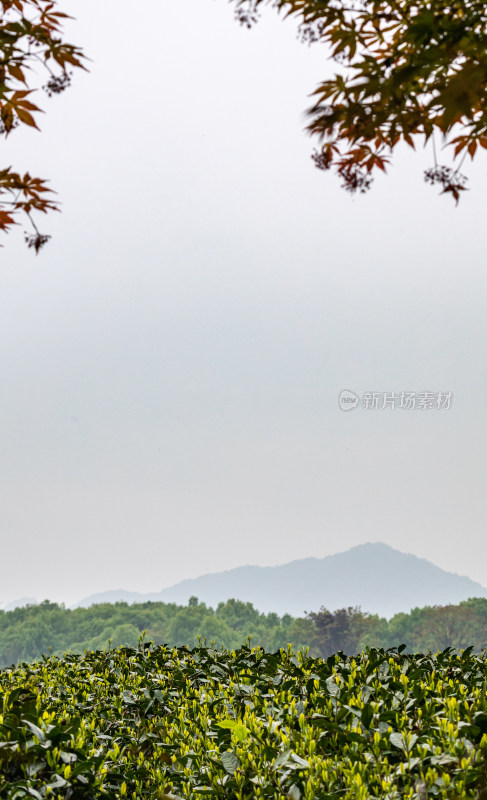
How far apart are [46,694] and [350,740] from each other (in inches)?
126

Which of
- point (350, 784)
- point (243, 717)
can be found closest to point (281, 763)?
point (350, 784)

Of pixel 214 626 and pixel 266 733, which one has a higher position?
pixel 266 733

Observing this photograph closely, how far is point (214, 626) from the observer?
6072 cm

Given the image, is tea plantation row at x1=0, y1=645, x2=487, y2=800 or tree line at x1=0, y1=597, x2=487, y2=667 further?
tree line at x1=0, y1=597, x2=487, y2=667

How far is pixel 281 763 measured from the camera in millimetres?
3266

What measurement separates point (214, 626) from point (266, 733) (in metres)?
60.3

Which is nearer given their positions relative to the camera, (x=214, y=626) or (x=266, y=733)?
(x=266, y=733)

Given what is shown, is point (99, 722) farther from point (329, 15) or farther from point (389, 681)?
point (329, 15)

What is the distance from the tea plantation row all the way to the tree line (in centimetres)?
4948

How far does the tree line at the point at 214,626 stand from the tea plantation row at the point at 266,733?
49.5 metres

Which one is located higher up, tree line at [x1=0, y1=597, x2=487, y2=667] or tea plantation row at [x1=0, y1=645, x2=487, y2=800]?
tea plantation row at [x1=0, y1=645, x2=487, y2=800]

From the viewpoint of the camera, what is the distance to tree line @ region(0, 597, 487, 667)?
173 ft

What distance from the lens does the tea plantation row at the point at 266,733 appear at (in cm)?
314

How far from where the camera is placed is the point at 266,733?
381 cm
